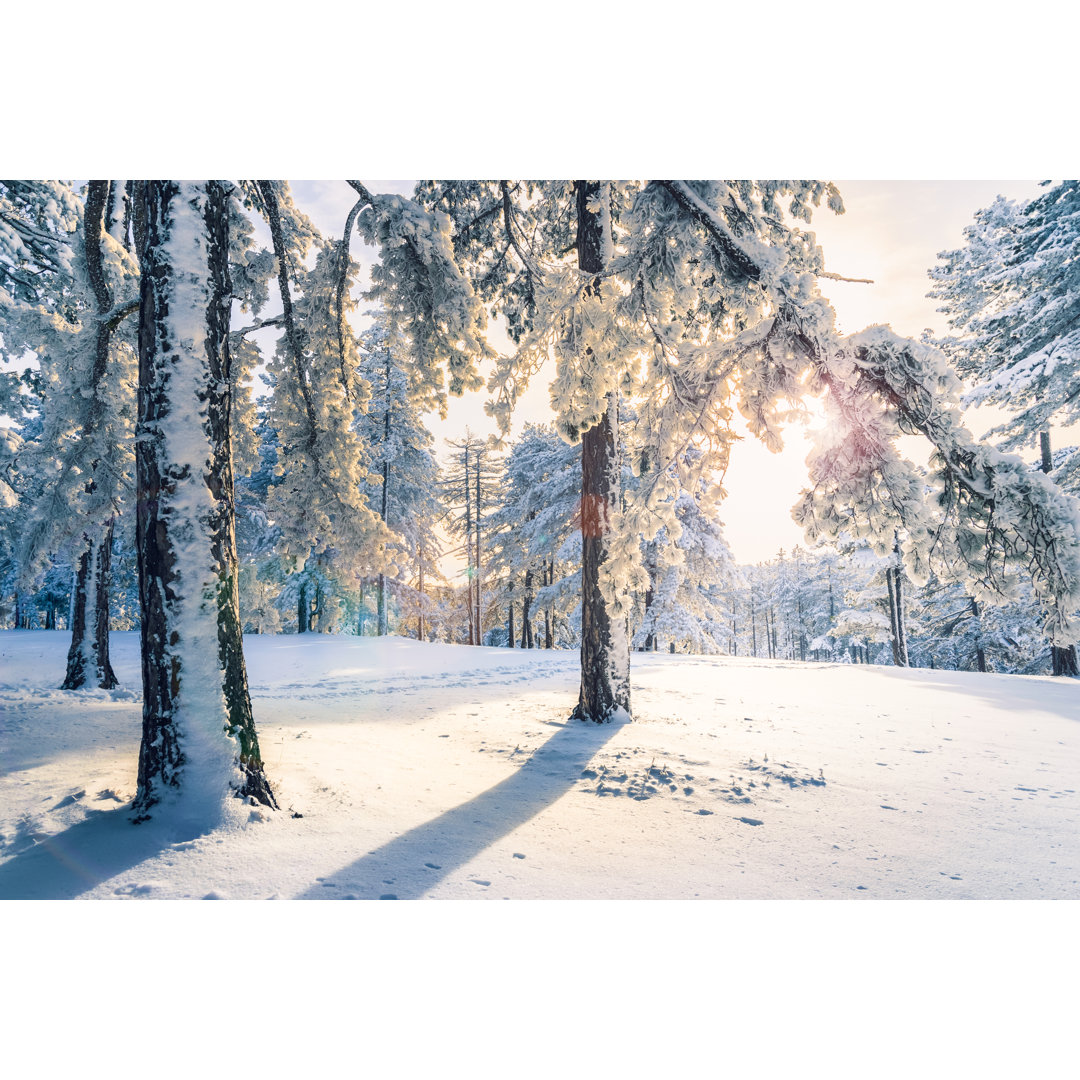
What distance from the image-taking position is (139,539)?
3535 millimetres

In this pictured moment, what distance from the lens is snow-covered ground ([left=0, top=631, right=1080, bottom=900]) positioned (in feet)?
9.65

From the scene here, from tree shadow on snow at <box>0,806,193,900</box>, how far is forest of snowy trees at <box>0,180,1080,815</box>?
0.22m

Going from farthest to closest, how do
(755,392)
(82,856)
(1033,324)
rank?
(1033,324), (755,392), (82,856)

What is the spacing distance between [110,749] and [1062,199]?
57.3ft

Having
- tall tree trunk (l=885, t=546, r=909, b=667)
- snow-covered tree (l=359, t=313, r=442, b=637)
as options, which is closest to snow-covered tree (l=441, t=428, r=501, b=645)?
snow-covered tree (l=359, t=313, r=442, b=637)

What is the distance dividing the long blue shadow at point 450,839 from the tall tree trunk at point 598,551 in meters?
1.64

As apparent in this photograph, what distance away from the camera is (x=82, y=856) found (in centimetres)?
297

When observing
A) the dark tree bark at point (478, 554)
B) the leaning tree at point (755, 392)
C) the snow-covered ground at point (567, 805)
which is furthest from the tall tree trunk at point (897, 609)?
the leaning tree at point (755, 392)

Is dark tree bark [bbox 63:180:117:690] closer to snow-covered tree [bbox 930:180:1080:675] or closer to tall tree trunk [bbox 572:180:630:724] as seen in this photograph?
tall tree trunk [bbox 572:180:630:724]

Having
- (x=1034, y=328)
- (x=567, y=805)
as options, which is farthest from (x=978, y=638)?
(x=567, y=805)

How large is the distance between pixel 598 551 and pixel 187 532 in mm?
4308

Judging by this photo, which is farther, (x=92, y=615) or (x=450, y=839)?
(x=92, y=615)

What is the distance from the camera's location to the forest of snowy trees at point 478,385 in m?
3.50

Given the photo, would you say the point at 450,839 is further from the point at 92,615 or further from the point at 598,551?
the point at 92,615
